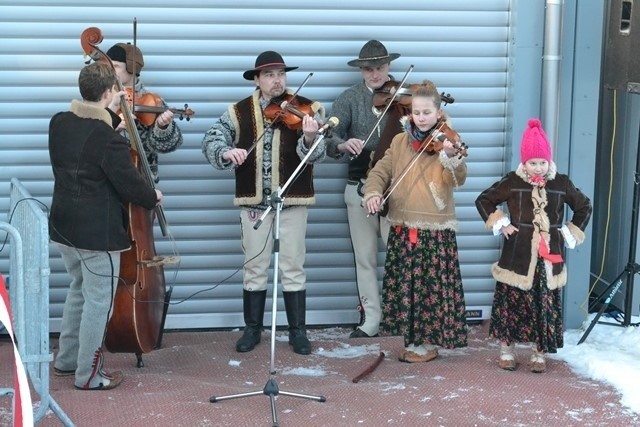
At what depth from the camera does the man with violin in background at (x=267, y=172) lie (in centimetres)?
584

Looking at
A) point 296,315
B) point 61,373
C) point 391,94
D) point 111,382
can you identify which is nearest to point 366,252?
point 296,315

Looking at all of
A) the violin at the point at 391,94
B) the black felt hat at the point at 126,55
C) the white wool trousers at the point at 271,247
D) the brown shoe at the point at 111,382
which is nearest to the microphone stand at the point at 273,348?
the brown shoe at the point at 111,382

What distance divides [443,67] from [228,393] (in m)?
2.52

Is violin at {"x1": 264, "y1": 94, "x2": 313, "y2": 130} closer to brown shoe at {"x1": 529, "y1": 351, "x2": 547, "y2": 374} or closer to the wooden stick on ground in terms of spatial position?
the wooden stick on ground

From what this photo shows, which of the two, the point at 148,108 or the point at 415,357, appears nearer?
the point at 148,108

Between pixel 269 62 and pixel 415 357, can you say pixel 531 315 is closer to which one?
pixel 415 357

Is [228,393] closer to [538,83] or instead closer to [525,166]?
[525,166]

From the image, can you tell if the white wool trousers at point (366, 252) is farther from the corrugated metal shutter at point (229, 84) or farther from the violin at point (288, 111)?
the violin at point (288, 111)

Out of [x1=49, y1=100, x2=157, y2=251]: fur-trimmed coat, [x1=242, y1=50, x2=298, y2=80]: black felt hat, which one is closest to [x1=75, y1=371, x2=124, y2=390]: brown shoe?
[x1=49, y1=100, x2=157, y2=251]: fur-trimmed coat

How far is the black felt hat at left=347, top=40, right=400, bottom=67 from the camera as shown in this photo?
609cm

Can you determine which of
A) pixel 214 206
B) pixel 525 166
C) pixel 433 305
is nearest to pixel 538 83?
pixel 525 166

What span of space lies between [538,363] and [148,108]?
2.52 meters

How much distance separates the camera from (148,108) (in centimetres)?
563

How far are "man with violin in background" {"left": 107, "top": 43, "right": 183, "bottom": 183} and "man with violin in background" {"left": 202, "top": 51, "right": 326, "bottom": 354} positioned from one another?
0.21m
